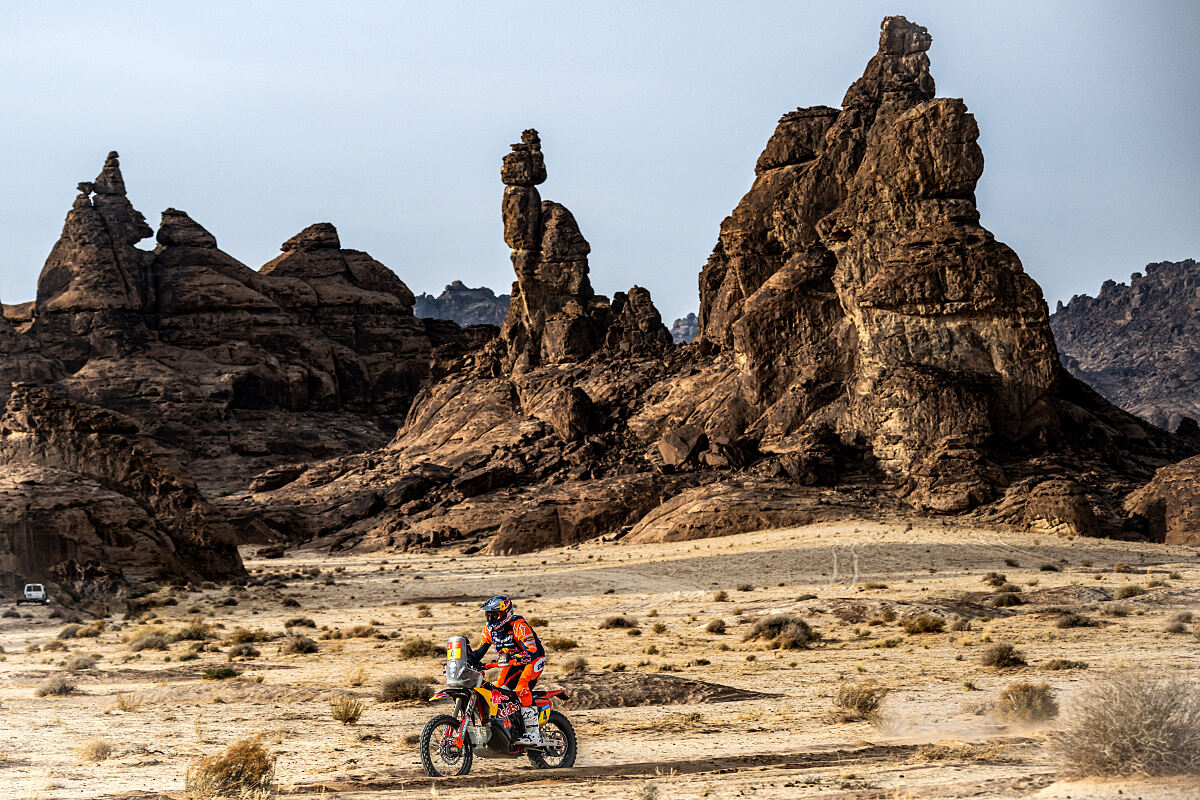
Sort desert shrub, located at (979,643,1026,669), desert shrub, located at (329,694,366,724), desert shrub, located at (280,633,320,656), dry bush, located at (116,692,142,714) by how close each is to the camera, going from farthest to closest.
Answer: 1. desert shrub, located at (280,633,320,656)
2. desert shrub, located at (979,643,1026,669)
3. dry bush, located at (116,692,142,714)
4. desert shrub, located at (329,694,366,724)

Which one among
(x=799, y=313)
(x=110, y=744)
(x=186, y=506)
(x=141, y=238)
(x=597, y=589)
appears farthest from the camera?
(x=141, y=238)

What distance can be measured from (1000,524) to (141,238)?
102826 mm

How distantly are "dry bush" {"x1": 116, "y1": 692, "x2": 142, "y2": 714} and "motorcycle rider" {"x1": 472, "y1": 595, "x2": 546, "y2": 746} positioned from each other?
900 centimetres

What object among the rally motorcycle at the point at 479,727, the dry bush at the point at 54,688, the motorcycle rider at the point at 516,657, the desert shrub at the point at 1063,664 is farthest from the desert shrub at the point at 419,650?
the motorcycle rider at the point at 516,657

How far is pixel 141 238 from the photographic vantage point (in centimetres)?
13100

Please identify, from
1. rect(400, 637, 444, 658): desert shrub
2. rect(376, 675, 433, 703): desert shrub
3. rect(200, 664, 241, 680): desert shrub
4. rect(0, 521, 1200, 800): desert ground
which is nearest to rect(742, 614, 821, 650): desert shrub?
rect(0, 521, 1200, 800): desert ground

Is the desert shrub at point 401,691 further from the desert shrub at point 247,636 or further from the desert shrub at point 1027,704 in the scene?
the desert shrub at point 247,636

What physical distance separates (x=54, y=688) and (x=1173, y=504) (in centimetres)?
5032

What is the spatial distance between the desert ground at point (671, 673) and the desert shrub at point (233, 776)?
2.32 feet

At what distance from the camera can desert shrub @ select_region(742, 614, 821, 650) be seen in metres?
27.7

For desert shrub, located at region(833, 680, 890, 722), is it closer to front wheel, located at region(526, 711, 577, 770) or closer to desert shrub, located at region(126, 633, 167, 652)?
front wheel, located at region(526, 711, 577, 770)

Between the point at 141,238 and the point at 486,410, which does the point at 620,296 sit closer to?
the point at 486,410

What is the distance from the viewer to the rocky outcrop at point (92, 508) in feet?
142

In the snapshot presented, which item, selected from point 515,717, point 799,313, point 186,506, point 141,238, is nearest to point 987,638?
point 515,717
